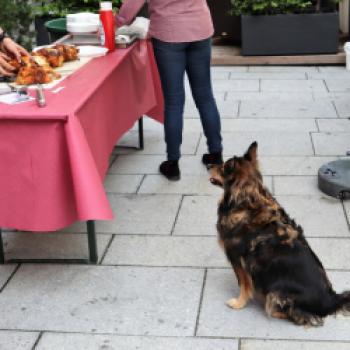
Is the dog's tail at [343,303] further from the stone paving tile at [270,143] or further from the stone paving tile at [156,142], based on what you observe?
the stone paving tile at [156,142]

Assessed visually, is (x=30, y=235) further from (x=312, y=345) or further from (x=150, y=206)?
(x=312, y=345)

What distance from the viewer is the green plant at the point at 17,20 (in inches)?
302

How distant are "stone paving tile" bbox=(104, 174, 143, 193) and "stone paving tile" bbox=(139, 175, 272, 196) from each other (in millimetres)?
63

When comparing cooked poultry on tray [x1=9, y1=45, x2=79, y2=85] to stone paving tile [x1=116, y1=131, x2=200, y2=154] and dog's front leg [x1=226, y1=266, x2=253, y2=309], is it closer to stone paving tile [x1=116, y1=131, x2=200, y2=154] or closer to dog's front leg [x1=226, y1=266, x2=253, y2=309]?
stone paving tile [x1=116, y1=131, x2=200, y2=154]

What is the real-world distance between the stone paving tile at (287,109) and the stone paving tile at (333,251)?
2625 millimetres

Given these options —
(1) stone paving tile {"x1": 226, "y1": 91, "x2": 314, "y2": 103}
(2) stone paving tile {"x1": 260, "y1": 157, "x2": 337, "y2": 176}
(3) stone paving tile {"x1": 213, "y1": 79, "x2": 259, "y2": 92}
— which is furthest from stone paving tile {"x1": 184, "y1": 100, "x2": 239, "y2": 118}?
(2) stone paving tile {"x1": 260, "y1": 157, "x2": 337, "y2": 176}

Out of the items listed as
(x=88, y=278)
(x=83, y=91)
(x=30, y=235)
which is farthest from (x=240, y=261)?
(x=30, y=235)

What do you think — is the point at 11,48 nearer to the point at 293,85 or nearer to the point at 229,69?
the point at 293,85

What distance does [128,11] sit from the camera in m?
5.13

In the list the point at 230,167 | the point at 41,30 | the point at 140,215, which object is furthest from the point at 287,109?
the point at 41,30

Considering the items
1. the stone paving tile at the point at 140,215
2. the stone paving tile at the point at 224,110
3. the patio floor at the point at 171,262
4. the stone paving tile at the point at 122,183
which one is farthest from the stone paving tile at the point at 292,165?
the stone paving tile at the point at 224,110

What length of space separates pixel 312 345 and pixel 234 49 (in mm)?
6606

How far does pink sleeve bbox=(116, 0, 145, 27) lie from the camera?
5022 mm

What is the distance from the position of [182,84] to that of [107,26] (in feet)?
2.31
